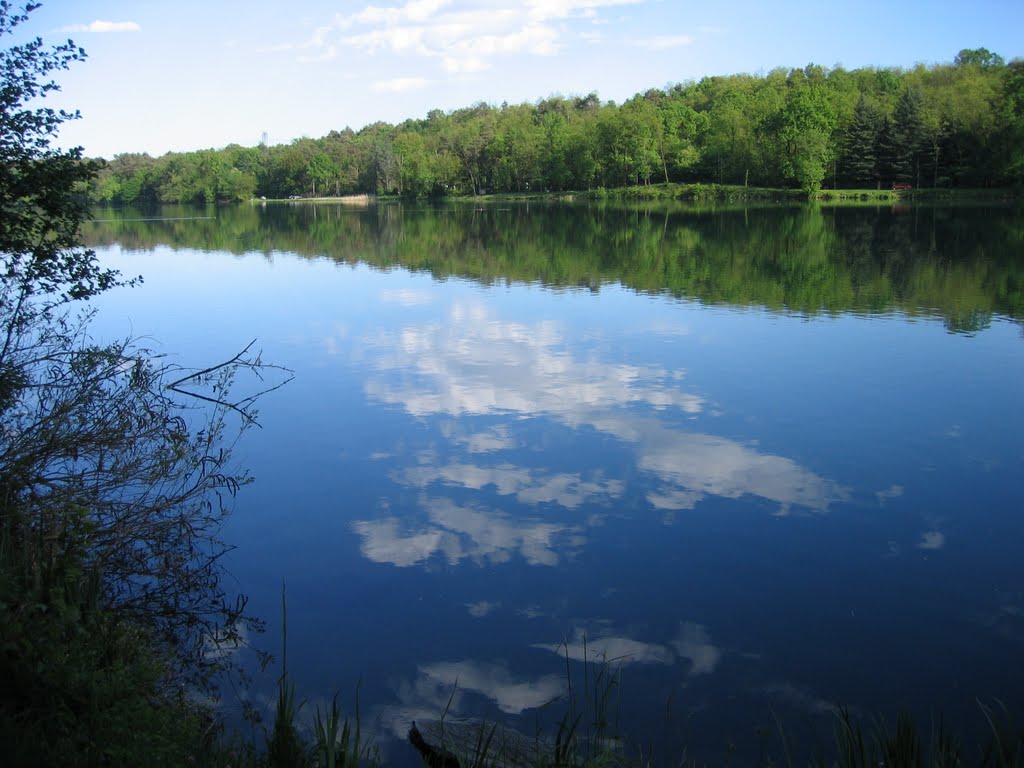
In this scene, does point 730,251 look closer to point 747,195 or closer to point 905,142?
point 905,142

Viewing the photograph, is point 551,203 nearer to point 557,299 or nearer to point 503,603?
point 557,299

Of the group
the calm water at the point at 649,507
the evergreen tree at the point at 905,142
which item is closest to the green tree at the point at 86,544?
the calm water at the point at 649,507

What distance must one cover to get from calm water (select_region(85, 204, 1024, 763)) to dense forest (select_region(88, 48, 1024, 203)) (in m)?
26.0

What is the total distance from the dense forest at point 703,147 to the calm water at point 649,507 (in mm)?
26001

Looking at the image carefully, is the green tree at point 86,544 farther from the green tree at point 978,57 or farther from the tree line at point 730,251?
the green tree at point 978,57

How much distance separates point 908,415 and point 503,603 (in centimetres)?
838

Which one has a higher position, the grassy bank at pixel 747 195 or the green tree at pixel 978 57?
the green tree at pixel 978 57

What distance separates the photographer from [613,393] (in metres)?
14.6

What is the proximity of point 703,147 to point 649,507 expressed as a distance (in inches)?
3647

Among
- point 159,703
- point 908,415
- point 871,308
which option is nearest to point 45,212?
Answer: point 159,703

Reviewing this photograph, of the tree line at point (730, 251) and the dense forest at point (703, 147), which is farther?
the dense forest at point (703, 147)

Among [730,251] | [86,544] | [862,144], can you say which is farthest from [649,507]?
[862,144]

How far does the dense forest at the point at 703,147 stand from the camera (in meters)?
73.0

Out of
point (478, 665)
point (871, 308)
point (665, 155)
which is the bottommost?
point (478, 665)
